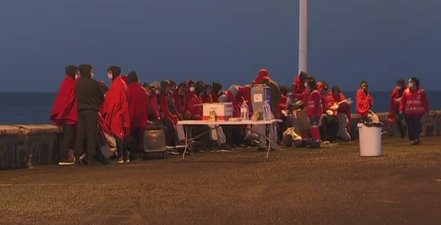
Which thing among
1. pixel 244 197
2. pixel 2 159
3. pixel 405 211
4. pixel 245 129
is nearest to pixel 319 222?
pixel 405 211

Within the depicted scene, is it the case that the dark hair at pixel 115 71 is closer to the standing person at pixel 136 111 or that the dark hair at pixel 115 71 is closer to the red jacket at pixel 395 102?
the standing person at pixel 136 111

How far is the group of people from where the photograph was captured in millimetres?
17219

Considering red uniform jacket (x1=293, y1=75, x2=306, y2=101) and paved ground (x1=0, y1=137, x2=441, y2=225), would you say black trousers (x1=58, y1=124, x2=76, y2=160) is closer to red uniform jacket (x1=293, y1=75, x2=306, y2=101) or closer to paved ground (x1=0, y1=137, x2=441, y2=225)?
paved ground (x1=0, y1=137, x2=441, y2=225)

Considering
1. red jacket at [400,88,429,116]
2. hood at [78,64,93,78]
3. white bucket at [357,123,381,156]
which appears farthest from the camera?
red jacket at [400,88,429,116]

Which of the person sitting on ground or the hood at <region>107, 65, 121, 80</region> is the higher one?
the hood at <region>107, 65, 121, 80</region>

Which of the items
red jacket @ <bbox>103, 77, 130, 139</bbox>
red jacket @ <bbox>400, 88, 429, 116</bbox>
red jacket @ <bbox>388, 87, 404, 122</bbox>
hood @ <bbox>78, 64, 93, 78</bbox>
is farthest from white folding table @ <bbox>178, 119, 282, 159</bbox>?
red jacket @ <bbox>388, 87, 404, 122</bbox>

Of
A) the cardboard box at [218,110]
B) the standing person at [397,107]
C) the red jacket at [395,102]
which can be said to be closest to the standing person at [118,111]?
the cardboard box at [218,110]

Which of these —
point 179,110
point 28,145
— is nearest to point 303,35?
point 179,110

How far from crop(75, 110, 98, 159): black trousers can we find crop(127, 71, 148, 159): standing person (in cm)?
119

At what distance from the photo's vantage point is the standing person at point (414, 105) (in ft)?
72.0

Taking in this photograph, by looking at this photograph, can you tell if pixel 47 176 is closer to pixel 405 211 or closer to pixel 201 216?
pixel 201 216

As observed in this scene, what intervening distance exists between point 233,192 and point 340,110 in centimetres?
1207

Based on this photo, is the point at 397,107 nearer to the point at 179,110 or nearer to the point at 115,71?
the point at 179,110

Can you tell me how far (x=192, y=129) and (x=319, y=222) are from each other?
10417 millimetres
